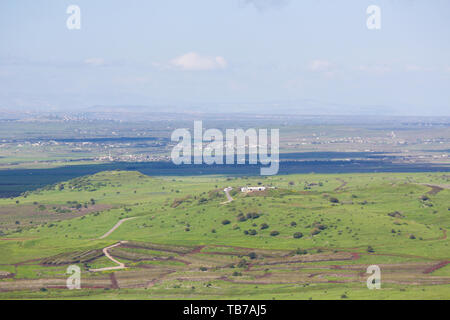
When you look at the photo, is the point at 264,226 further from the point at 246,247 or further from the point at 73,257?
the point at 73,257

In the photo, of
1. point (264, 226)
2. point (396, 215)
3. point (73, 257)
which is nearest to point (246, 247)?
point (264, 226)

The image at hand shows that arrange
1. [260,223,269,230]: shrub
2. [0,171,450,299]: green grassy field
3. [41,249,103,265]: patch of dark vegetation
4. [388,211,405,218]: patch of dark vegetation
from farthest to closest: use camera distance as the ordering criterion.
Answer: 1. [388,211,405,218]: patch of dark vegetation
2. [260,223,269,230]: shrub
3. [41,249,103,265]: patch of dark vegetation
4. [0,171,450,299]: green grassy field

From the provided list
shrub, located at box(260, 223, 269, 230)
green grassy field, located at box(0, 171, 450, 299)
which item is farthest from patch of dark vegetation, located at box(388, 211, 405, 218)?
Result: shrub, located at box(260, 223, 269, 230)

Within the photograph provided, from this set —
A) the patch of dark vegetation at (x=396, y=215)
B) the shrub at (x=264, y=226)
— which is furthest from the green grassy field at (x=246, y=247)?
the shrub at (x=264, y=226)

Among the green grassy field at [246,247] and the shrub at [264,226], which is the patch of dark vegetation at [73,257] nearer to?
the green grassy field at [246,247]

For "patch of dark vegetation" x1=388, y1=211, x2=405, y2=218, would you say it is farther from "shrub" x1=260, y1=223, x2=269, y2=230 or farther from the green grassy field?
"shrub" x1=260, y1=223, x2=269, y2=230

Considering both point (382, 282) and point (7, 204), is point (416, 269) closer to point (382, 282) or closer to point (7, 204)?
point (382, 282)

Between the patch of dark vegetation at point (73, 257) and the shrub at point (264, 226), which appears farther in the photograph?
the shrub at point (264, 226)
